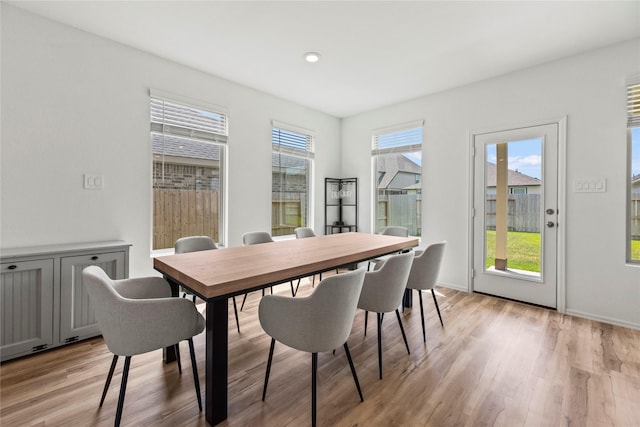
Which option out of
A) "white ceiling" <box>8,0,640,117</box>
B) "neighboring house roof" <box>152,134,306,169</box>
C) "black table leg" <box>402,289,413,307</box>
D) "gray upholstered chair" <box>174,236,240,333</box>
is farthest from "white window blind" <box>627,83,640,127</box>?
"neighboring house roof" <box>152,134,306,169</box>

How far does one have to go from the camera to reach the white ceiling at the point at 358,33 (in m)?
2.29

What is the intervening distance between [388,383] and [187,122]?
3.27 meters

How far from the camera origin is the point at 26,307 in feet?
6.97

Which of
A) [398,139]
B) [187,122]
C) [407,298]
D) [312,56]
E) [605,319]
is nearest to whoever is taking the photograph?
[605,319]

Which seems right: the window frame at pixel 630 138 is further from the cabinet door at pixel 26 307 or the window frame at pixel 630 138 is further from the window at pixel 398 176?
the cabinet door at pixel 26 307

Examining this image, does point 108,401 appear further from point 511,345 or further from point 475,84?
point 475,84

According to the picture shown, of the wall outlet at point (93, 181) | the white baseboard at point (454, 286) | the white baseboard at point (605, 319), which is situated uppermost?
the wall outlet at point (93, 181)

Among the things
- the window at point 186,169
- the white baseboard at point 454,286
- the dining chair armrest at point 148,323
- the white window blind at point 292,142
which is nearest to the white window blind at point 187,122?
the window at point 186,169

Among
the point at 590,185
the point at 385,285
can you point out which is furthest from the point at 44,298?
the point at 590,185

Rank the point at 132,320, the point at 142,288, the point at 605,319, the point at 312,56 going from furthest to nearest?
the point at 312,56, the point at 605,319, the point at 142,288, the point at 132,320

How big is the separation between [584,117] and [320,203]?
3468 millimetres

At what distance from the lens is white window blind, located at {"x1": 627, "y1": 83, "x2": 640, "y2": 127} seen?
2699mm

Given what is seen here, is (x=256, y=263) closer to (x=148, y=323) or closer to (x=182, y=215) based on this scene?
(x=148, y=323)

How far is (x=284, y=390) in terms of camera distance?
179cm
